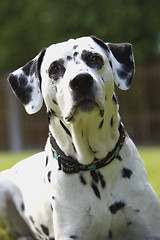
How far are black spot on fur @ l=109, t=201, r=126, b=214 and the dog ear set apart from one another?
91 cm

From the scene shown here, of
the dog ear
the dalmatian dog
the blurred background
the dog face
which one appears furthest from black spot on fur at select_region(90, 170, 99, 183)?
the blurred background

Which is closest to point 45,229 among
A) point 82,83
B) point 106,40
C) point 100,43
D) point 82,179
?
point 82,179

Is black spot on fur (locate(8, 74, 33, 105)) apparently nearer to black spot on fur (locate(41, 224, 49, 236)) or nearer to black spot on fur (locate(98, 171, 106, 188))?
black spot on fur (locate(98, 171, 106, 188))

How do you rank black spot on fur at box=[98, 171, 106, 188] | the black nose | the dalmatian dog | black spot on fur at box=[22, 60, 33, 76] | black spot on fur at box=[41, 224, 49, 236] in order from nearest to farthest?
the black nose, the dalmatian dog, black spot on fur at box=[98, 171, 106, 188], black spot on fur at box=[22, 60, 33, 76], black spot on fur at box=[41, 224, 49, 236]

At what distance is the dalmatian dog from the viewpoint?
3578 millimetres

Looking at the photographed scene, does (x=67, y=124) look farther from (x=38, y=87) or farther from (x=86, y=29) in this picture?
(x=86, y=29)

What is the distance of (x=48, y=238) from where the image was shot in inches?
165

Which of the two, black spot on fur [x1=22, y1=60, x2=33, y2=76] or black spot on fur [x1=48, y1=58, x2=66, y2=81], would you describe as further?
black spot on fur [x1=22, y1=60, x2=33, y2=76]

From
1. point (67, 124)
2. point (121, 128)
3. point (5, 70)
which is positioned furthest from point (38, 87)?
point (5, 70)

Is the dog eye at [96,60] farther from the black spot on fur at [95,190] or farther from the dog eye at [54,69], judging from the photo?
the black spot on fur at [95,190]

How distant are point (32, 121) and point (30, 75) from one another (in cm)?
1551

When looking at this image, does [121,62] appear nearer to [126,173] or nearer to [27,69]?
[27,69]

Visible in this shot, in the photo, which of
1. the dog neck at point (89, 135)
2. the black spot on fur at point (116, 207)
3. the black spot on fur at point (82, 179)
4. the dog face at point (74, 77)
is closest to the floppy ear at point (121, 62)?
the dog face at point (74, 77)

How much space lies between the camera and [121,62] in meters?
3.93
